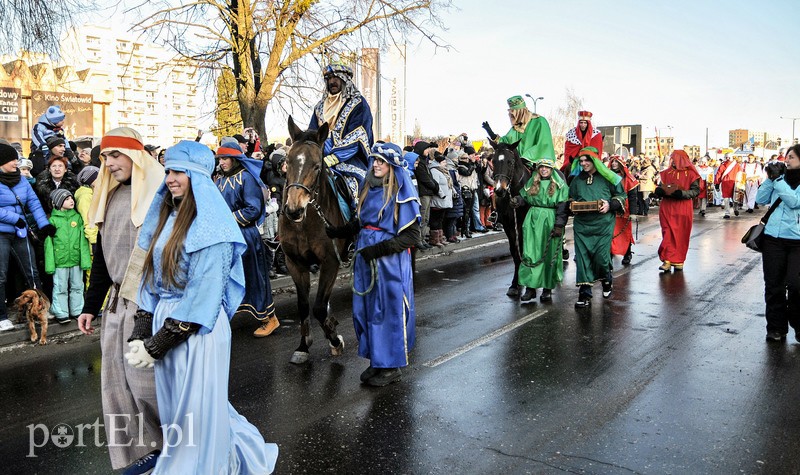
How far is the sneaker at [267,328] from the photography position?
7723mm

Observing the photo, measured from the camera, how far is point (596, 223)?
9289 millimetres

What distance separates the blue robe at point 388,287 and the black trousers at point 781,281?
163 inches

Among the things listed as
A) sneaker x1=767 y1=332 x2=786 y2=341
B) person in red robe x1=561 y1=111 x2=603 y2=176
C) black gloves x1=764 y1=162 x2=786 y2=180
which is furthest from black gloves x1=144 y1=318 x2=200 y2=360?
person in red robe x1=561 y1=111 x2=603 y2=176

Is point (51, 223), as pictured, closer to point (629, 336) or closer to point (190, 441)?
point (190, 441)

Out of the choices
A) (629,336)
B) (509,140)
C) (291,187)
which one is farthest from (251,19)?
(629,336)

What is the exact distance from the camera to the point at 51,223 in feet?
26.1

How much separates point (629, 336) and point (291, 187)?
4224 mm

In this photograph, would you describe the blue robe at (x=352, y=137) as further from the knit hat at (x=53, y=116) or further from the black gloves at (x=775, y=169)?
the knit hat at (x=53, y=116)

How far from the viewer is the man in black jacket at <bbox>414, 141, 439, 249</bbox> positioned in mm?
12133

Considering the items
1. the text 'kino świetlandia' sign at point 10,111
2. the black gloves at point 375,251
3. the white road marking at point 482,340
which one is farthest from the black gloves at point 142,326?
the text 'kino świetlandia' sign at point 10,111

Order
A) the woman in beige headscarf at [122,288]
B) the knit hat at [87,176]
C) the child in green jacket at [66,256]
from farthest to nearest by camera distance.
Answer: the knit hat at [87,176] < the child in green jacket at [66,256] < the woman in beige headscarf at [122,288]

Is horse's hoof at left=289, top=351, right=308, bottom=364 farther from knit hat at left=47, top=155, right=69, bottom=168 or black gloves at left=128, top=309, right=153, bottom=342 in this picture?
knit hat at left=47, top=155, right=69, bottom=168

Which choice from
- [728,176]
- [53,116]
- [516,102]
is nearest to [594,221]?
[516,102]

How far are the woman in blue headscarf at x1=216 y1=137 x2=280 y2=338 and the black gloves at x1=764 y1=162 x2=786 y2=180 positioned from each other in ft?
17.8
